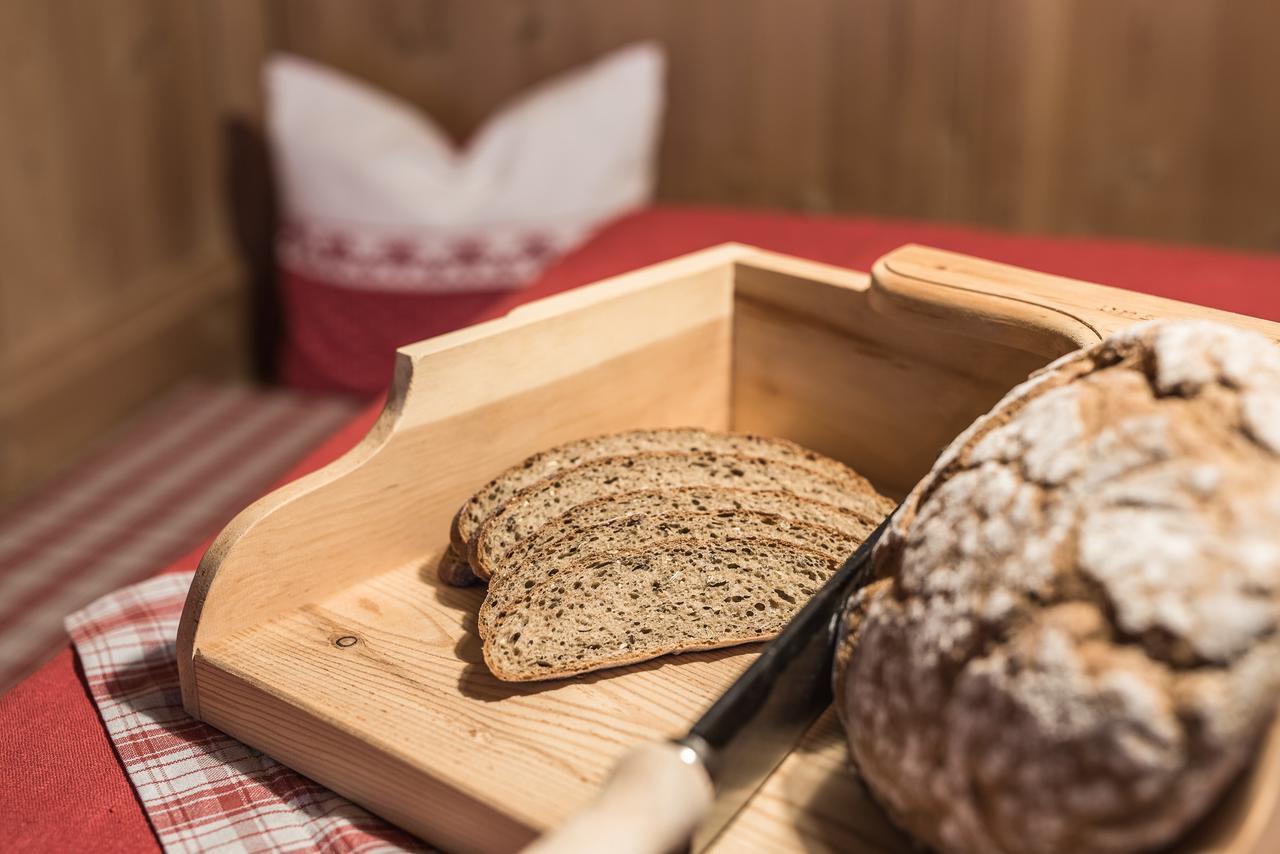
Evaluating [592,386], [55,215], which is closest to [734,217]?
[592,386]

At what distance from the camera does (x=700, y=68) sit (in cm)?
288

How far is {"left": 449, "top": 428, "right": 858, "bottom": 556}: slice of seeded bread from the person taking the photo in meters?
0.86

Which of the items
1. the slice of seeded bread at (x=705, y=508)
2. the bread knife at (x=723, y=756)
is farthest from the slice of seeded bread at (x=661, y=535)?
the bread knife at (x=723, y=756)

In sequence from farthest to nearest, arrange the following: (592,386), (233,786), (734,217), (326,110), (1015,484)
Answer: (326,110) → (734,217) → (592,386) → (233,786) → (1015,484)

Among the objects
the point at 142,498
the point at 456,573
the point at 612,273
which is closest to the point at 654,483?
the point at 456,573

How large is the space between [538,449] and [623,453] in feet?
0.24

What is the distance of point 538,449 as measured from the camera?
37.0 inches

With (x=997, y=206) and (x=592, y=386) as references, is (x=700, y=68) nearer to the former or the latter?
(x=997, y=206)

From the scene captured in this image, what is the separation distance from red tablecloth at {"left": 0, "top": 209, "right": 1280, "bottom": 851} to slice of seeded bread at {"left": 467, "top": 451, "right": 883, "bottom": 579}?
272mm

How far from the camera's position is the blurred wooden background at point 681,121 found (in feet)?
8.34

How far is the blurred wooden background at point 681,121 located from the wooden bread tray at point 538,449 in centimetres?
189

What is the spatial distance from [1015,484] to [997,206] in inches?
97.2

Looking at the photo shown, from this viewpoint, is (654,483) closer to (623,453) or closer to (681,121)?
(623,453)

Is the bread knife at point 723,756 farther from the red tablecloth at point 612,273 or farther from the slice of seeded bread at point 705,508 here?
the red tablecloth at point 612,273
